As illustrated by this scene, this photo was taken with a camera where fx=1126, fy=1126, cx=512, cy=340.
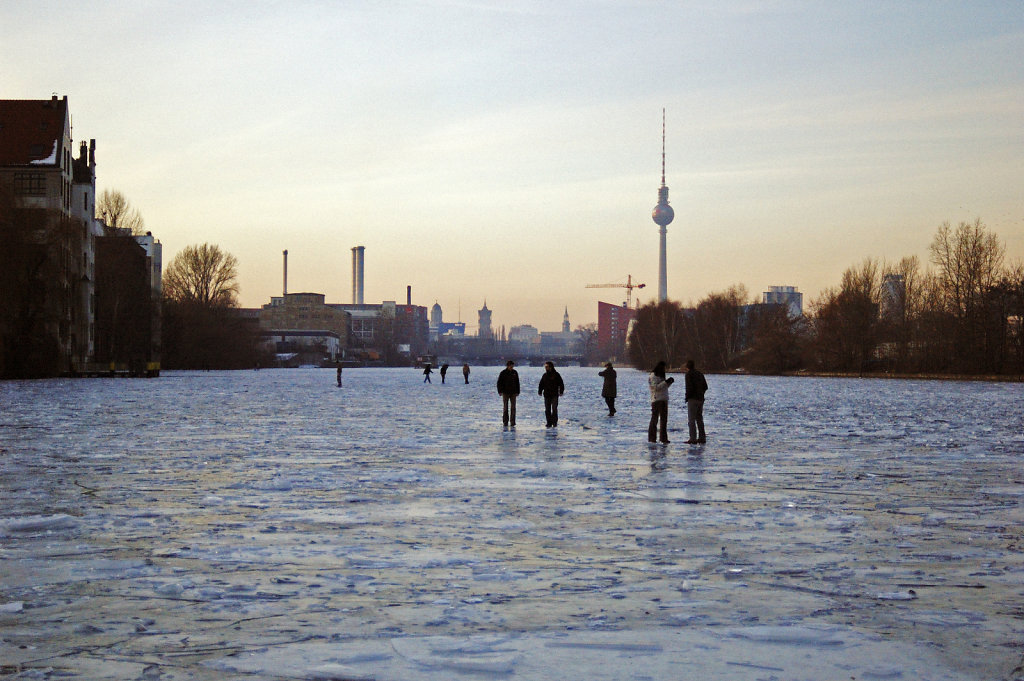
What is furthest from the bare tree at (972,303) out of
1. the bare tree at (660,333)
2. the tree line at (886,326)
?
the bare tree at (660,333)

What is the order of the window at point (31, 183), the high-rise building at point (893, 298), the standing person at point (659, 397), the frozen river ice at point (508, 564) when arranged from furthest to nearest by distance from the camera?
the high-rise building at point (893, 298) < the window at point (31, 183) < the standing person at point (659, 397) < the frozen river ice at point (508, 564)

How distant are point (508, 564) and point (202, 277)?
10487cm

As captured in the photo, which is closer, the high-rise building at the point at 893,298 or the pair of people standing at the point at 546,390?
the pair of people standing at the point at 546,390

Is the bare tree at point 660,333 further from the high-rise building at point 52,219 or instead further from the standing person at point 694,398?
the standing person at point 694,398

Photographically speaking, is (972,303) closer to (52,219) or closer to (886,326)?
(886,326)

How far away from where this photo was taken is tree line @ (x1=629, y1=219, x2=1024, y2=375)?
263 feet

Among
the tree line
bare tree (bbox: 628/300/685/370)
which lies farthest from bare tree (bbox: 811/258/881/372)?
bare tree (bbox: 628/300/685/370)

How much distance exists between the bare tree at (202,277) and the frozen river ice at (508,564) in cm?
9205

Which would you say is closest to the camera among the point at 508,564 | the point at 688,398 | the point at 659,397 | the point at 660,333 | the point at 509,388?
the point at 508,564

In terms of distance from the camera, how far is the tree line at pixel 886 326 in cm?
8006

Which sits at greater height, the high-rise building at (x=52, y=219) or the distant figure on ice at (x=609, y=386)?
the high-rise building at (x=52, y=219)

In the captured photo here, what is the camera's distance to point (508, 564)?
8.18 meters

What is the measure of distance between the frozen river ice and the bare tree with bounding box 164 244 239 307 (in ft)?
302

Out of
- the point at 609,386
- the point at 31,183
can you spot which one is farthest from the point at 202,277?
the point at 609,386
